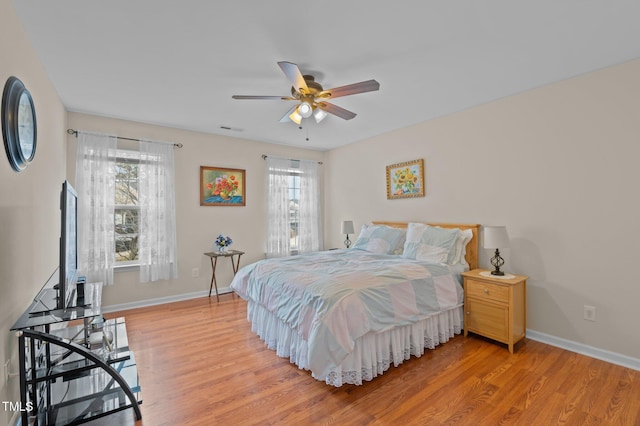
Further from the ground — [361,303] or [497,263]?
[497,263]

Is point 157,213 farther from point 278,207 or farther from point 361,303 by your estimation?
point 361,303

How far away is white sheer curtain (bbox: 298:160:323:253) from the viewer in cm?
539

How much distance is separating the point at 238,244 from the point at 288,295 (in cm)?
258

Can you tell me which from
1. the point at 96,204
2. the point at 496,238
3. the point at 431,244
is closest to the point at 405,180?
the point at 431,244

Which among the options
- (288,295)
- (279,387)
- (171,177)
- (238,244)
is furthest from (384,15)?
(238,244)

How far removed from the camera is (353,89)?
229 centimetres

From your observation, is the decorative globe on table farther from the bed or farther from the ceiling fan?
the ceiling fan

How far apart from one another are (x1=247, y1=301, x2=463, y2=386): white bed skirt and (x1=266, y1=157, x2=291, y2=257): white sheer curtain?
1.87 metres

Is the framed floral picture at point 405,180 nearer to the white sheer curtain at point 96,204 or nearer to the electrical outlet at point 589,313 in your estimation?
the electrical outlet at point 589,313

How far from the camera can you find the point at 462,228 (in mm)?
3479

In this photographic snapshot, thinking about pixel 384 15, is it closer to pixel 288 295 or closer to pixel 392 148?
pixel 288 295

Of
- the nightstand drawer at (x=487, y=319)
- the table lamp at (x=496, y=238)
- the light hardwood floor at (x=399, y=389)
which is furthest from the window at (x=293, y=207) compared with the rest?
the table lamp at (x=496, y=238)

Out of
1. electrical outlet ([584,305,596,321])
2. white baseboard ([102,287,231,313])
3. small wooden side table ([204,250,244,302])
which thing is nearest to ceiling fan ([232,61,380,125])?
small wooden side table ([204,250,244,302])

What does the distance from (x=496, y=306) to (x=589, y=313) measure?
0.74 m
